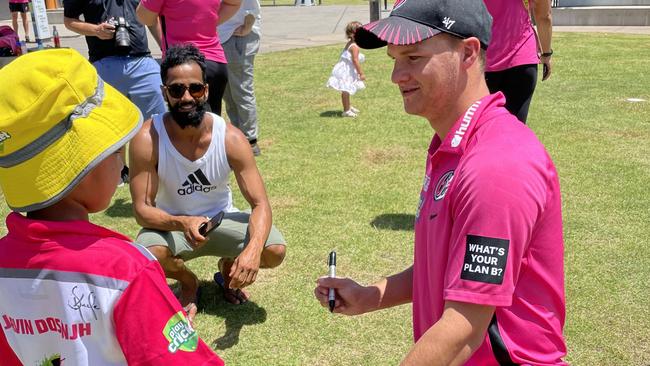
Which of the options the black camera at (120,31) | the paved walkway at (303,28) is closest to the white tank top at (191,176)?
the black camera at (120,31)

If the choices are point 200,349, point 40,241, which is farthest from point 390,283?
point 40,241

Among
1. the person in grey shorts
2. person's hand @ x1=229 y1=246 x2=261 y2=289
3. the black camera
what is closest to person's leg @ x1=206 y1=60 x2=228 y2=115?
Answer: the black camera

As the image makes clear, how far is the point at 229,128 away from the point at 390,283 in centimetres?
221

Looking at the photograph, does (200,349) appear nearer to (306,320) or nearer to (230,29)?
(306,320)

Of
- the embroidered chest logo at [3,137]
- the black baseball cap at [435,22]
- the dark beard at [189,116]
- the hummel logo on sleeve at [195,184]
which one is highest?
the black baseball cap at [435,22]

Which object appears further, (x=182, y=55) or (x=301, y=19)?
(x=301, y=19)

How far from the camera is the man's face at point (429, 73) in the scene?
188cm

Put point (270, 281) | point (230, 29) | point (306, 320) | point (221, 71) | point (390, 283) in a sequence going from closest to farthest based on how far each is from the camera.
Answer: point (390, 283) → point (306, 320) → point (270, 281) → point (221, 71) → point (230, 29)

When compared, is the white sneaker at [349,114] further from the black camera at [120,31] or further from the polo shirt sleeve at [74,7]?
the polo shirt sleeve at [74,7]

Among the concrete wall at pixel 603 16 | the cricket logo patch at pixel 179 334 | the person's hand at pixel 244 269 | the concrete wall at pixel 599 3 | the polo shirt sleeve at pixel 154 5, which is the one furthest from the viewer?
the concrete wall at pixel 599 3

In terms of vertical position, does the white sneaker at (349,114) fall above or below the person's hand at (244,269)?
below

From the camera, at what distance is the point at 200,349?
182 centimetres

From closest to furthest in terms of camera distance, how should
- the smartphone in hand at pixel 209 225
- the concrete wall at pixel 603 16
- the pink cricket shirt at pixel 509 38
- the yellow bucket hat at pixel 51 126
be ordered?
1. the yellow bucket hat at pixel 51 126
2. the smartphone in hand at pixel 209 225
3. the pink cricket shirt at pixel 509 38
4. the concrete wall at pixel 603 16

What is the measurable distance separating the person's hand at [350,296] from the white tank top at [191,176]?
6.69 ft
